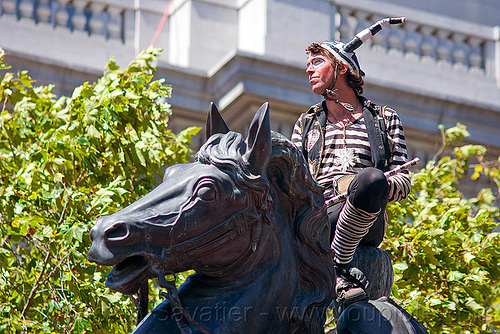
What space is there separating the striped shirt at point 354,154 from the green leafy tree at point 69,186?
9.84 feet

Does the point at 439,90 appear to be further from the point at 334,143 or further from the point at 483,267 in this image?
the point at 334,143

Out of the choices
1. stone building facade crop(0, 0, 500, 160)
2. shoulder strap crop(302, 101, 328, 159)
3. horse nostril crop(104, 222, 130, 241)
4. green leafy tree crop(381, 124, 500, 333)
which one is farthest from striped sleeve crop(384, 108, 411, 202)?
stone building facade crop(0, 0, 500, 160)

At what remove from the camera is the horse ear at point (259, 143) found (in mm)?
4316

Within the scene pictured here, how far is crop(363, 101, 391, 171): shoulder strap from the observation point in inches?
211

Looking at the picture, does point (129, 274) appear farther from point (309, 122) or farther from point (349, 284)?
point (309, 122)

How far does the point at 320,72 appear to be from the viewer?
18.1ft

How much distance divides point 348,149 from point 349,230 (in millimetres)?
630

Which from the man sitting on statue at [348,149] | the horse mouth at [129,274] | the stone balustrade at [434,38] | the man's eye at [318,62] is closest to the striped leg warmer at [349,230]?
the man sitting on statue at [348,149]

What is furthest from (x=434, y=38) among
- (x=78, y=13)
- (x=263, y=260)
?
(x=263, y=260)

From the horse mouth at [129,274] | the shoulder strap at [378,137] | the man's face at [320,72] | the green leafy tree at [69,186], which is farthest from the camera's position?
the green leafy tree at [69,186]

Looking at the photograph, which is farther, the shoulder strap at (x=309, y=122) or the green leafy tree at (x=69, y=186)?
the green leafy tree at (x=69, y=186)

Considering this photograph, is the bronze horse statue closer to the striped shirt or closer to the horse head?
the horse head

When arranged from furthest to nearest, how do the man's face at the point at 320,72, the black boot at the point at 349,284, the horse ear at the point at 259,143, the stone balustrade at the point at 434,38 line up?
the stone balustrade at the point at 434,38 → the man's face at the point at 320,72 → the black boot at the point at 349,284 → the horse ear at the point at 259,143

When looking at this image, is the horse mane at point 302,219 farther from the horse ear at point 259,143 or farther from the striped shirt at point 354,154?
the striped shirt at point 354,154
